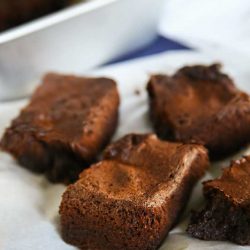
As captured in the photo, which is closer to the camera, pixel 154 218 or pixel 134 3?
pixel 154 218

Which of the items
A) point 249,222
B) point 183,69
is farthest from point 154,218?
point 183,69

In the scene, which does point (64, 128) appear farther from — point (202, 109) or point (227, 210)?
point (227, 210)

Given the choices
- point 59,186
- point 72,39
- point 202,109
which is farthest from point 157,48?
point 59,186

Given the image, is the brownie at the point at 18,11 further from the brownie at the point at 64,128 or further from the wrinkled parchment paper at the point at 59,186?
the brownie at the point at 64,128

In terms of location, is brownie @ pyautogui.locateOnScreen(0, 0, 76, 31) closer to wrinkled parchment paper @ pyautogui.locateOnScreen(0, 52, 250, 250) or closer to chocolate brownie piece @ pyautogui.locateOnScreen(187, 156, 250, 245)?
wrinkled parchment paper @ pyautogui.locateOnScreen(0, 52, 250, 250)

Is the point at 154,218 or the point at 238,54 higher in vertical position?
the point at 238,54

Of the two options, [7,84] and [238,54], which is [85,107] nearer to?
[7,84]

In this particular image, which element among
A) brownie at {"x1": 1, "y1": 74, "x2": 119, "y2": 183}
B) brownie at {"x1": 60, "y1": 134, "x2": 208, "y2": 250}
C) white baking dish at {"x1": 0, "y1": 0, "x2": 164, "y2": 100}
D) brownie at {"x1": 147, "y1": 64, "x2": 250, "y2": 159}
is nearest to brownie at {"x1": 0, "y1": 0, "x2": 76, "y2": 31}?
white baking dish at {"x1": 0, "y1": 0, "x2": 164, "y2": 100}
